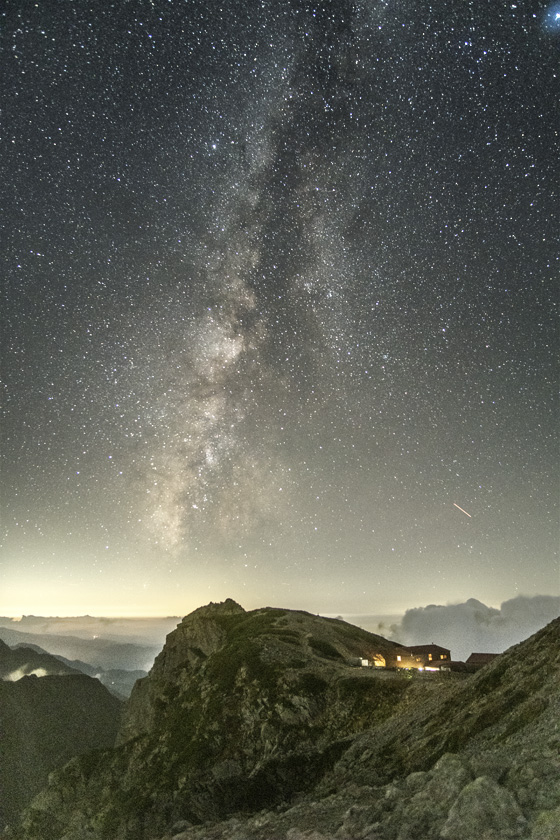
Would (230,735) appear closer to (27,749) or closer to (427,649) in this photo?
(427,649)

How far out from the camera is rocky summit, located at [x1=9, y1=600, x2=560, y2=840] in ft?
59.2

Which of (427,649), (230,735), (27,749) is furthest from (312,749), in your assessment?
(27,749)

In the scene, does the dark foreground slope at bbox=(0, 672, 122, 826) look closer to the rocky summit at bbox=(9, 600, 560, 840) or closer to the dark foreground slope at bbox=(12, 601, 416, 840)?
the dark foreground slope at bbox=(12, 601, 416, 840)

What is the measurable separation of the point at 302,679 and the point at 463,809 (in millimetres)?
50966

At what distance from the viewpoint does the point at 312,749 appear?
49.4 metres

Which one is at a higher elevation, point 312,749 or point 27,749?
point 312,749

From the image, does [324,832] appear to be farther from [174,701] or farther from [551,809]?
[174,701]

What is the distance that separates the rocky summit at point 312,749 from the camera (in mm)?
→ 18047

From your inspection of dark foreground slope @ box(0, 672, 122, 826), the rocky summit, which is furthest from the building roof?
dark foreground slope @ box(0, 672, 122, 826)

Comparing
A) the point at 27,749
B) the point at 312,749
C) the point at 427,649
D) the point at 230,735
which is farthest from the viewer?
the point at 27,749

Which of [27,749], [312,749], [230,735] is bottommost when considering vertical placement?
[27,749]

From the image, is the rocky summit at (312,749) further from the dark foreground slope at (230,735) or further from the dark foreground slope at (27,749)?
the dark foreground slope at (27,749)

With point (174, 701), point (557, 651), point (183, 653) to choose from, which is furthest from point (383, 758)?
point (183, 653)

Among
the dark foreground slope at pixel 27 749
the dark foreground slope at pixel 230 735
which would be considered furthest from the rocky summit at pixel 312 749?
the dark foreground slope at pixel 27 749
